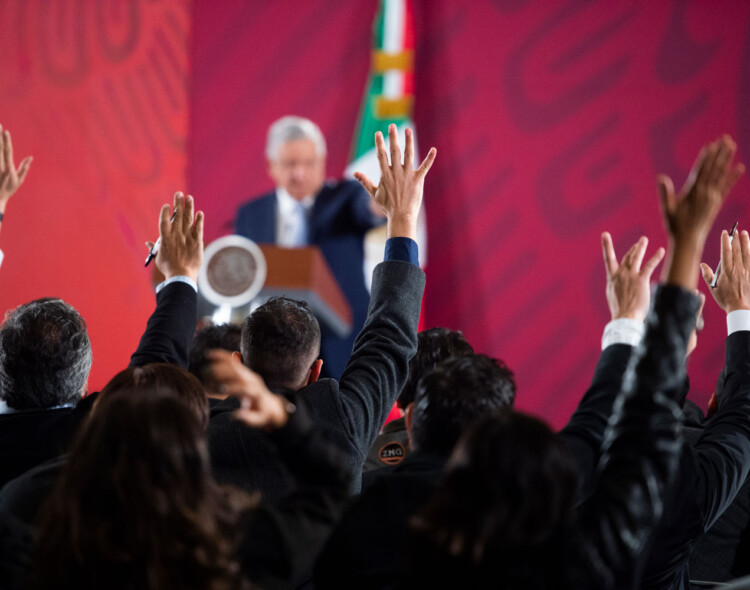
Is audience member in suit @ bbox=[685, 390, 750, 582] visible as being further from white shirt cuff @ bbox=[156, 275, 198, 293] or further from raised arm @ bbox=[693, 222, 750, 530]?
white shirt cuff @ bbox=[156, 275, 198, 293]

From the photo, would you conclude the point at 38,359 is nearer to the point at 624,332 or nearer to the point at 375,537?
the point at 375,537

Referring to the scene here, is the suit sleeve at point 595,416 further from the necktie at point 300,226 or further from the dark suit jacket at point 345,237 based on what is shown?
the necktie at point 300,226

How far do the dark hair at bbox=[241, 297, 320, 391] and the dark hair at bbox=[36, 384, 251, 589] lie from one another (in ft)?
2.16

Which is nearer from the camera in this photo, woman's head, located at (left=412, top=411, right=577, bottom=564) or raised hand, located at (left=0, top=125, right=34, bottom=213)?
woman's head, located at (left=412, top=411, right=577, bottom=564)

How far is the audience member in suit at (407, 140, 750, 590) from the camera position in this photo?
928 mm

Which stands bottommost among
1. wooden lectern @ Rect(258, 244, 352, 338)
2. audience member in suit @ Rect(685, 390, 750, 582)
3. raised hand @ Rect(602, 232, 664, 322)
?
audience member in suit @ Rect(685, 390, 750, 582)

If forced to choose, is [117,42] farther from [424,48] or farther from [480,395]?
[480,395]

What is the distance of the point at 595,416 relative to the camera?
1309 millimetres

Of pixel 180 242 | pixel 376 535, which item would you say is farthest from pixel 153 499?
pixel 180 242

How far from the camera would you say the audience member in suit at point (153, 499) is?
0.92m

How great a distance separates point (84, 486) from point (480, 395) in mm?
571

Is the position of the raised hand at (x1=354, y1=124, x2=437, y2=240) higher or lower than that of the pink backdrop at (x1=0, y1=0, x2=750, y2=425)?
lower

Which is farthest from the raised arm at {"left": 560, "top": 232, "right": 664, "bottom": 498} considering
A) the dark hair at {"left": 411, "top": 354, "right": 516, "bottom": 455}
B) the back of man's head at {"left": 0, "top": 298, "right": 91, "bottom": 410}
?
the back of man's head at {"left": 0, "top": 298, "right": 91, "bottom": 410}

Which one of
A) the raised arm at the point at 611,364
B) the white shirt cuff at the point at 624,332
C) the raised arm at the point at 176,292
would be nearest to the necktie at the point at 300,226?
the raised arm at the point at 176,292
